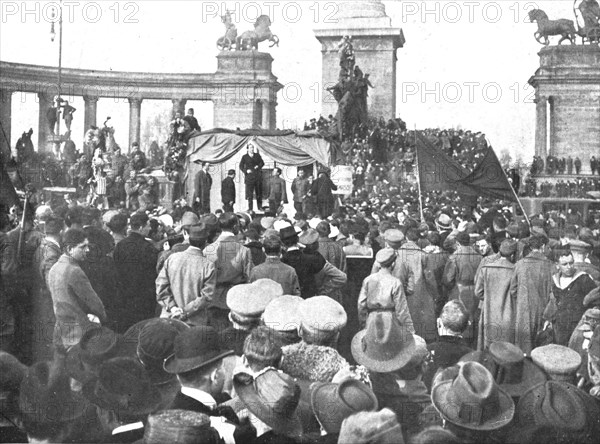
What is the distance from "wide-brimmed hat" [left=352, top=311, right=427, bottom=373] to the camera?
5734 millimetres

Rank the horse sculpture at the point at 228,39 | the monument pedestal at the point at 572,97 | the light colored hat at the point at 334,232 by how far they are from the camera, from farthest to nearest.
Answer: the horse sculpture at the point at 228,39 → the monument pedestal at the point at 572,97 → the light colored hat at the point at 334,232

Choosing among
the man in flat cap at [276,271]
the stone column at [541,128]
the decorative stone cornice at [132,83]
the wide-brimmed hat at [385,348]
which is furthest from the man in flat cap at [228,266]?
the stone column at [541,128]

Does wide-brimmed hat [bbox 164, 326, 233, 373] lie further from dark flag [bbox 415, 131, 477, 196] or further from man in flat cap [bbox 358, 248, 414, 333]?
dark flag [bbox 415, 131, 477, 196]

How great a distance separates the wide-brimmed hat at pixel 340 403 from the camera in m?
4.39

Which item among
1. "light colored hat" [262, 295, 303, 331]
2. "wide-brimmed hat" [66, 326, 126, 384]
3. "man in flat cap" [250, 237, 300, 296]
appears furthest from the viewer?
"man in flat cap" [250, 237, 300, 296]

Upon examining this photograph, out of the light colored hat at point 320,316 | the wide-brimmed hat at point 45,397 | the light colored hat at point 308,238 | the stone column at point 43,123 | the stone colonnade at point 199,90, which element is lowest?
the wide-brimmed hat at point 45,397

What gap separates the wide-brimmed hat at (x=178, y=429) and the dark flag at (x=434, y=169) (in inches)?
401

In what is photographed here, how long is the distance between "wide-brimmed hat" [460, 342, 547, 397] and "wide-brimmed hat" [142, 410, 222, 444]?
1.98m

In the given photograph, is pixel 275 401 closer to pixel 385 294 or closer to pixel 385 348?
pixel 385 348

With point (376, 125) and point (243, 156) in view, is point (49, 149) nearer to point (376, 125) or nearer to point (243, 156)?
point (376, 125)

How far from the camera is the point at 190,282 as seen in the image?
7664 mm

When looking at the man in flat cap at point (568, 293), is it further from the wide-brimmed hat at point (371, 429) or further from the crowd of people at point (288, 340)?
the wide-brimmed hat at point (371, 429)

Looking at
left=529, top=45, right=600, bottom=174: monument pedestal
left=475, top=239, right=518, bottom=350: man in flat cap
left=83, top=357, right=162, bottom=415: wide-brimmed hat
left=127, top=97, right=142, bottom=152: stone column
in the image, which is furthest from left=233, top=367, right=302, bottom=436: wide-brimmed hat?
left=127, top=97, right=142, bottom=152: stone column

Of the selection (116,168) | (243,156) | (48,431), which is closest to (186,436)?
(48,431)
